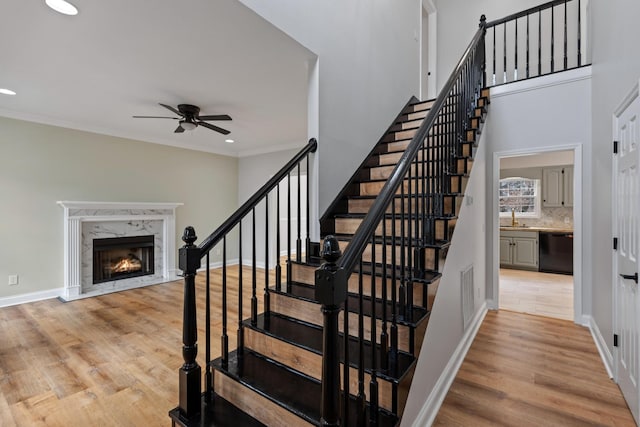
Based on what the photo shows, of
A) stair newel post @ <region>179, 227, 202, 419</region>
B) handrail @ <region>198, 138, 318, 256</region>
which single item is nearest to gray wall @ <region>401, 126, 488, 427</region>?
stair newel post @ <region>179, 227, 202, 419</region>

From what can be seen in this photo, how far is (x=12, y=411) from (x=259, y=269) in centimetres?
455

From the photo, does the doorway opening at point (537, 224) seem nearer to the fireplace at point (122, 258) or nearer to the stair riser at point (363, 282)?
the stair riser at point (363, 282)

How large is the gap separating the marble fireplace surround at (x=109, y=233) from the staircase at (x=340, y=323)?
13.4 ft

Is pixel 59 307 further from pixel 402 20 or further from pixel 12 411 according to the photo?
pixel 402 20

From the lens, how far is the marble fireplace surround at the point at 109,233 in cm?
466

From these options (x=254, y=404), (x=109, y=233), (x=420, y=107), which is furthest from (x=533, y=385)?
(x=109, y=233)

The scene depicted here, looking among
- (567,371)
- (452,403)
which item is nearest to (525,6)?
(567,371)

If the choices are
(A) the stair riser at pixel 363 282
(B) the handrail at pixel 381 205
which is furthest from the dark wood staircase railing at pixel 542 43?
(A) the stair riser at pixel 363 282

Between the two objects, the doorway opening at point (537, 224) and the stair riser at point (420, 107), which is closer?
the stair riser at point (420, 107)

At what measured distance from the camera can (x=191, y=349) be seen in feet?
5.74

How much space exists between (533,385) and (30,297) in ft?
20.2

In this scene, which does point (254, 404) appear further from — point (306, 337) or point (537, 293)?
point (537, 293)

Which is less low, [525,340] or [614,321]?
[614,321]

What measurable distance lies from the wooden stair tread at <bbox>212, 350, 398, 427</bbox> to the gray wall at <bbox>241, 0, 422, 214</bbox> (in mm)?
1389
